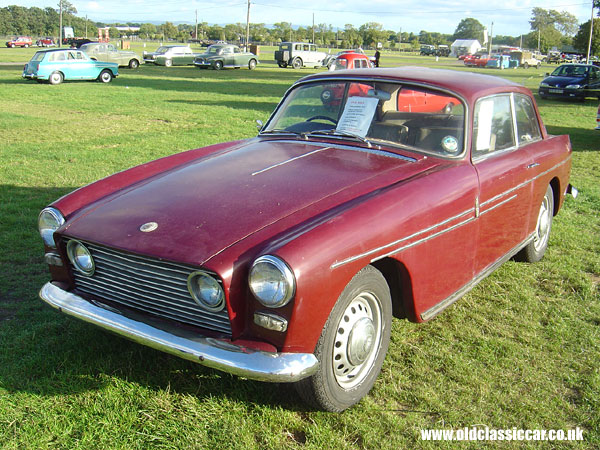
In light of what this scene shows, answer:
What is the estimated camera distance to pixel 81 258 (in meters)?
3.02

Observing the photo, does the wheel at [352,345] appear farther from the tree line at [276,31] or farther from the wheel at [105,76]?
→ the tree line at [276,31]

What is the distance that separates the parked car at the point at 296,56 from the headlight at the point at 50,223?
34061 mm

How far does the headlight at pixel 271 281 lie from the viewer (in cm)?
239

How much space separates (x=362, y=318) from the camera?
9.38ft

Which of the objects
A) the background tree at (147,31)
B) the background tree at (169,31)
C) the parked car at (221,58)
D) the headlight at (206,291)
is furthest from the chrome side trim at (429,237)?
the background tree at (169,31)

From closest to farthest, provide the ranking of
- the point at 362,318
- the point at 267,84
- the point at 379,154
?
the point at 362,318
the point at 379,154
the point at 267,84

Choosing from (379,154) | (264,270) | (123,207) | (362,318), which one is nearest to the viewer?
(264,270)

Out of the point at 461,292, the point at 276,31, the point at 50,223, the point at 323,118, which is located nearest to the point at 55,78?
the point at 323,118

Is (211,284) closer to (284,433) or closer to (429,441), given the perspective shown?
(284,433)

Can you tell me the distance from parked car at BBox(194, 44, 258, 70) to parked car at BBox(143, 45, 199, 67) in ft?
5.83

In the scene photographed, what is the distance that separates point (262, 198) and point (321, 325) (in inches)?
31.8

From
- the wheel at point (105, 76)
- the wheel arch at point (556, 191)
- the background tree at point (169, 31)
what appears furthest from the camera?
the background tree at point (169, 31)

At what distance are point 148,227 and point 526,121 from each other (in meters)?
3.20

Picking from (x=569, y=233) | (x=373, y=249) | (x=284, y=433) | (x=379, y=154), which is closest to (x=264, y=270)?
(x=373, y=249)
